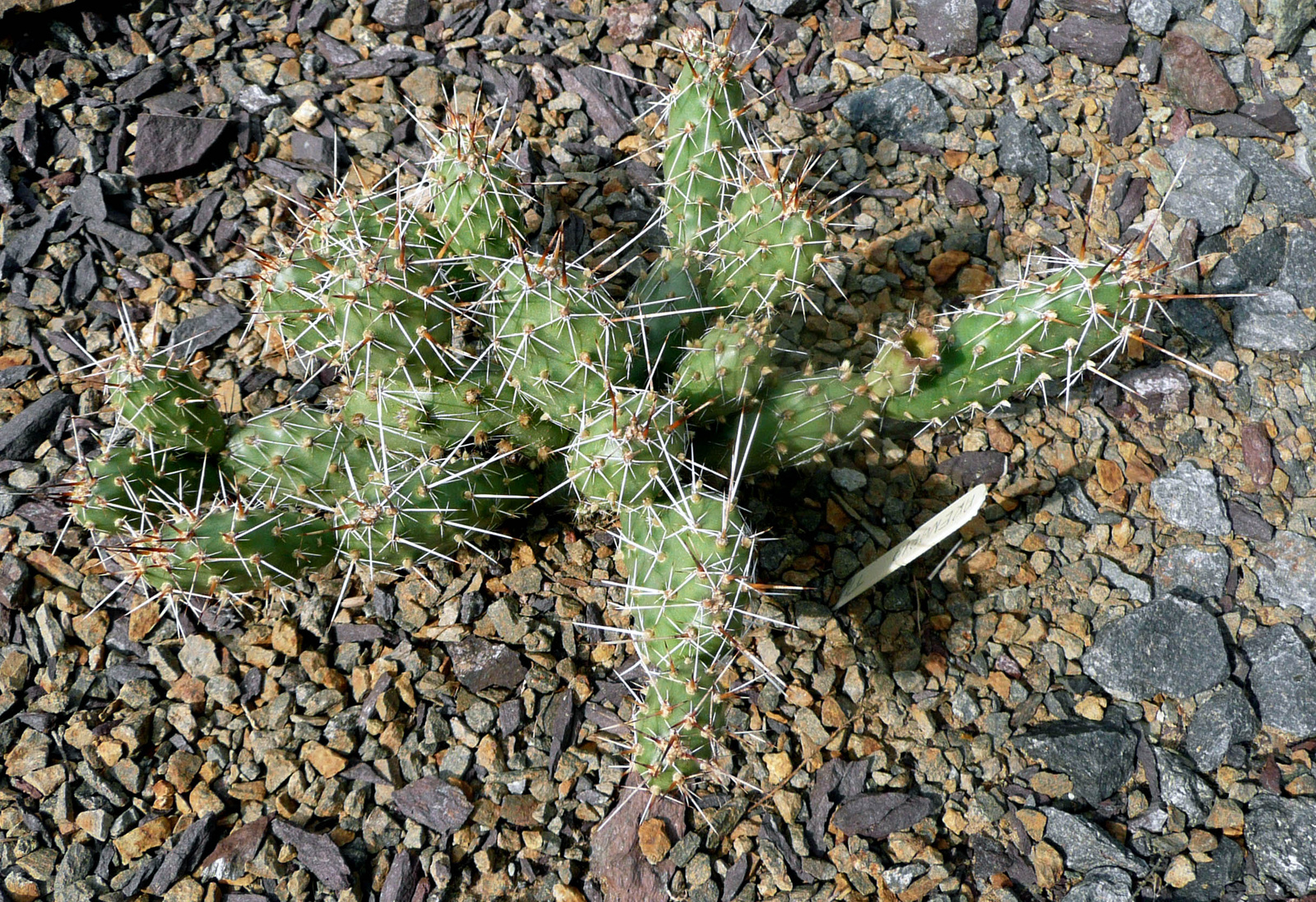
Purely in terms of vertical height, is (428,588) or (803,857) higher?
(428,588)

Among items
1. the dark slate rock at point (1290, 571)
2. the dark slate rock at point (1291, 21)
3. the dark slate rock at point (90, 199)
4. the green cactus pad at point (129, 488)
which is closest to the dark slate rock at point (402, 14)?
the dark slate rock at point (90, 199)

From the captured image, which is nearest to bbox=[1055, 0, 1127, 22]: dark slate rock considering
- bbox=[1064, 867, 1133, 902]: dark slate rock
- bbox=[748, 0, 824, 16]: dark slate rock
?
bbox=[748, 0, 824, 16]: dark slate rock

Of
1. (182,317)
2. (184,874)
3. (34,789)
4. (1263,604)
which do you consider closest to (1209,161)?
(1263,604)

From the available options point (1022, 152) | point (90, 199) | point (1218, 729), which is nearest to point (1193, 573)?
point (1218, 729)

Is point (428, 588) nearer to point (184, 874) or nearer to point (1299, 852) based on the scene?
point (184, 874)

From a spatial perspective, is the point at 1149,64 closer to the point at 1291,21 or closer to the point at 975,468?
the point at 1291,21

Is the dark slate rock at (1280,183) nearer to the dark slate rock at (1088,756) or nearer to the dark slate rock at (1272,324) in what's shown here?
the dark slate rock at (1272,324)
